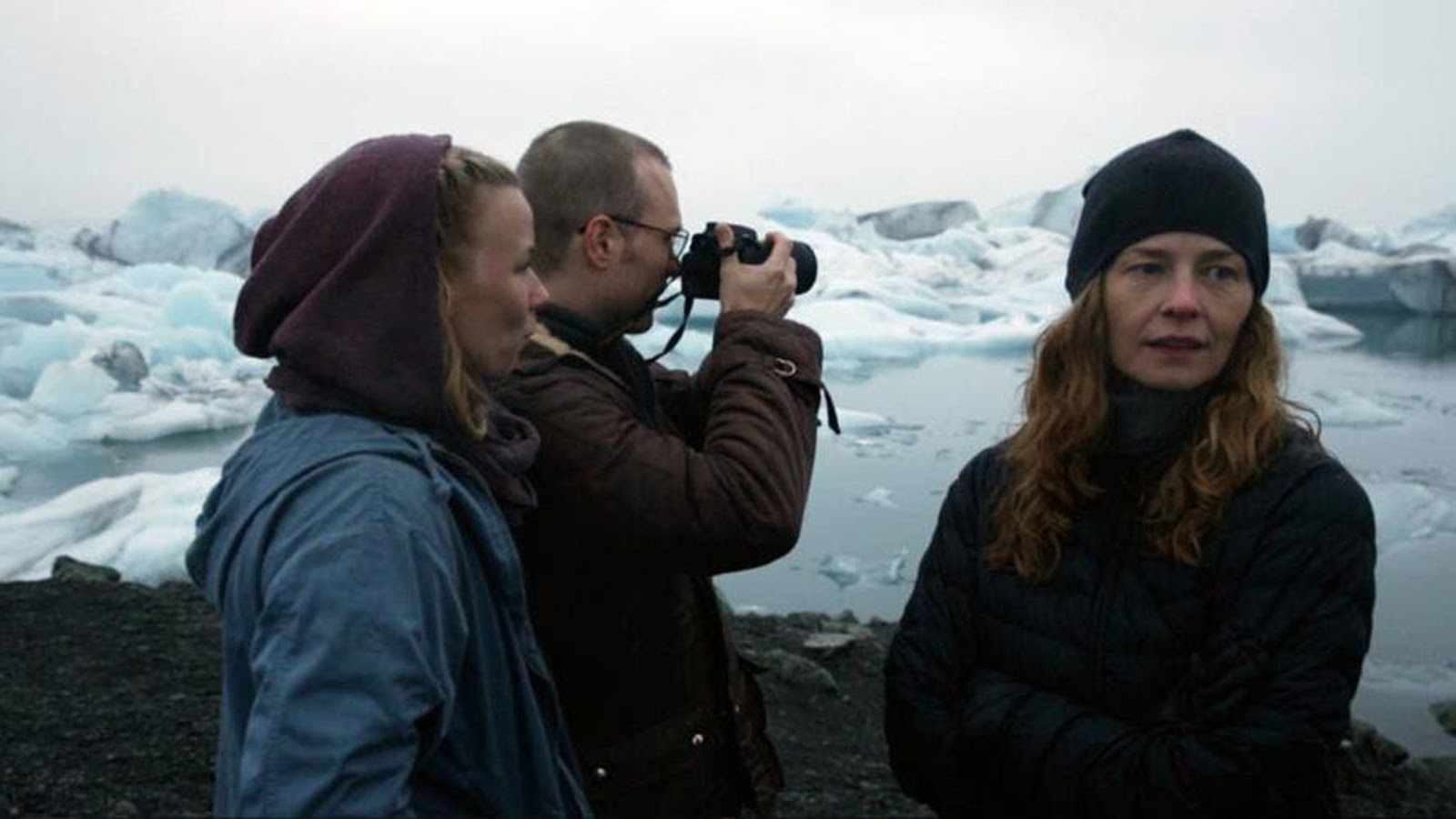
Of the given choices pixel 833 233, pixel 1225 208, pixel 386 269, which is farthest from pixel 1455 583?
pixel 833 233

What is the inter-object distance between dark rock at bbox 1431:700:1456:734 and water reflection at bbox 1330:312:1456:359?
13264mm

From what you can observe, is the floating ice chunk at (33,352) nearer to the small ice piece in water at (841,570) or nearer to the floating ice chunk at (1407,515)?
the small ice piece in water at (841,570)

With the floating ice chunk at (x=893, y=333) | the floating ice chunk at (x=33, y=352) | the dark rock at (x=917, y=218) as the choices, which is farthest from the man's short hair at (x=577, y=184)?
the dark rock at (x=917, y=218)

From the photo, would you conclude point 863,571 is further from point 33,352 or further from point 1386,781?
point 33,352

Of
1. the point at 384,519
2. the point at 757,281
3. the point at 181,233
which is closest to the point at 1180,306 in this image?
the point at 757,281

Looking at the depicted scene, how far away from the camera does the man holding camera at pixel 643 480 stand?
1444 millimetres

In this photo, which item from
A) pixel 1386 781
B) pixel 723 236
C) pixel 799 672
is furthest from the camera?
pixel 799 672

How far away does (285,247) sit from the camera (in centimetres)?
116

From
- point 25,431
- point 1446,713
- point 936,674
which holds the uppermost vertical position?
point 936,674

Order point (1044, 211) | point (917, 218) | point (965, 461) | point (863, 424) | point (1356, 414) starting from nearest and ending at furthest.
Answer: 1. point (965, 461)
2. point (863, 424)
3. point (1356, 414)
4. point (1044, 211)
5. point (917, 218)

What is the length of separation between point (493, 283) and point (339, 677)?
1.46 feet

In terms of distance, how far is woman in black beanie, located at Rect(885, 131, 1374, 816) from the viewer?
54.8 inches

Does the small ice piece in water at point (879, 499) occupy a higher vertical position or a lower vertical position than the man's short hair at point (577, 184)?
lower

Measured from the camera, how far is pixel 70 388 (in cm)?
941
